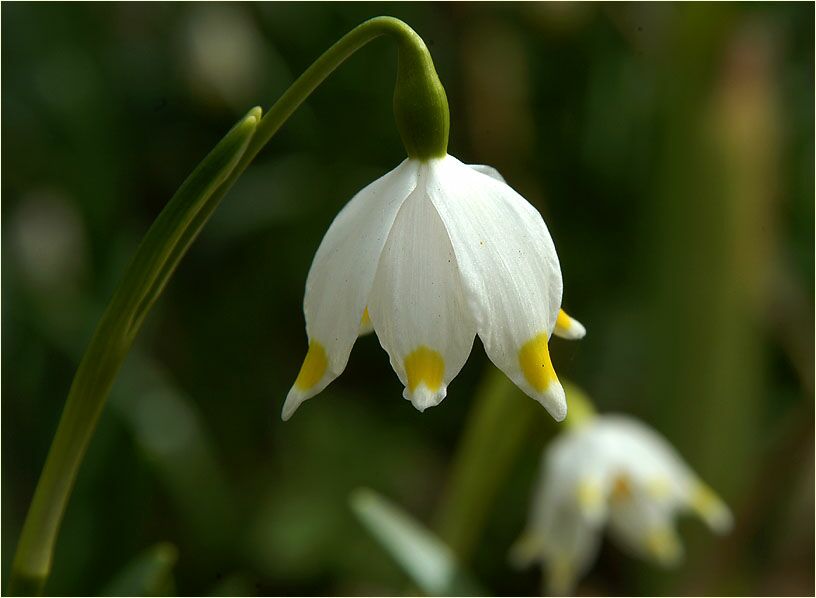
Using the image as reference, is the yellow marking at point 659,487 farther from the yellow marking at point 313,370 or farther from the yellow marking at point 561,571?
the yellow marking at point 313,370

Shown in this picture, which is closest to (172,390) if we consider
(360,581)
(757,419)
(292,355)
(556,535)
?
(292,355)

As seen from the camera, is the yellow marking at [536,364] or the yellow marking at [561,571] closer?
the yellow marking at [536,364]

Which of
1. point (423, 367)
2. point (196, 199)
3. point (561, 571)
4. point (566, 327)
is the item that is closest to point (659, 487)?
point (561, 571)

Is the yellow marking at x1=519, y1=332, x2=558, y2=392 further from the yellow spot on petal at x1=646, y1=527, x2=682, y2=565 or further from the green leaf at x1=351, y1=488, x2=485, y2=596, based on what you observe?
the yellow spot on petal at x1=646, y1=527, x2=682, y2=565

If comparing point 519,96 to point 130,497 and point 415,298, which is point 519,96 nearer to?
point 130,497

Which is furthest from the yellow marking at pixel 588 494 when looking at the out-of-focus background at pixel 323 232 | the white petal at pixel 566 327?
the white petal at pixel 566 327

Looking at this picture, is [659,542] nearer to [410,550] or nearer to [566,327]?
[410,550]

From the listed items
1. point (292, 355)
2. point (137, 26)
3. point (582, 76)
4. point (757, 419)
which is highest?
point (137, 26)
